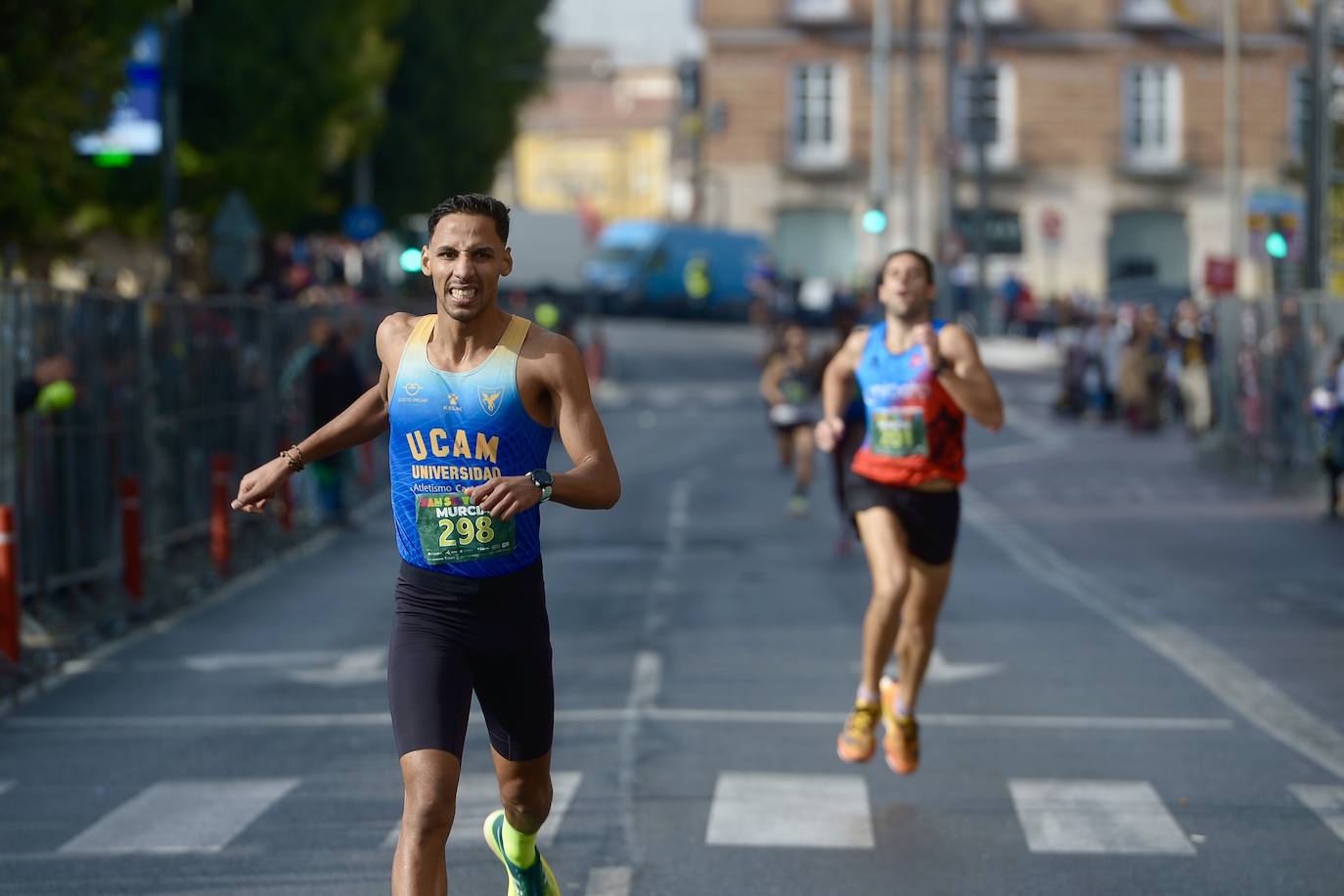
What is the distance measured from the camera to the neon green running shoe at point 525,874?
6.54 meters

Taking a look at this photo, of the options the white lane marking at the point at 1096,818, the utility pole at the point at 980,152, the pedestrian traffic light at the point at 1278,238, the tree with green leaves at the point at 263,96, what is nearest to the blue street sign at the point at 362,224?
the tree with green leaves at the point at 263,96

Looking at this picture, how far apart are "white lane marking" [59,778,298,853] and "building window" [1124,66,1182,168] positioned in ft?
213

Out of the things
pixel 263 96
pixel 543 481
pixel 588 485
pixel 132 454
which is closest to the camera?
pixel 543 481

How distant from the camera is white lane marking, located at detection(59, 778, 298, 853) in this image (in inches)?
337

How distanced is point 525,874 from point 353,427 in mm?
1193

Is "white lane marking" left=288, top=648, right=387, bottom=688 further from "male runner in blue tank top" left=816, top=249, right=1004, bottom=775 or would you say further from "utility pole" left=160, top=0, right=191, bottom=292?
"utility pole" left=160, top=0, right=191, bottom=292

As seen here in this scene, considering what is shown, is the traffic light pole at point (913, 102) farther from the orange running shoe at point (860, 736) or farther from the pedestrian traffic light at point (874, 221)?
the orange running shoe at point (860, 736)

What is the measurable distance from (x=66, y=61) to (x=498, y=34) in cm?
Answer: 3577

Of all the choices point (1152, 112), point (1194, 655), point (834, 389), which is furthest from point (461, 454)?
point (1152, 112)

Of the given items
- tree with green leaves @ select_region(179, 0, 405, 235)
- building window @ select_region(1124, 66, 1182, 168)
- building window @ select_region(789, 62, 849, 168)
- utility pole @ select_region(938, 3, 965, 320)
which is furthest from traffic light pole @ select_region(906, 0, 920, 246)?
building window @ select_region(1124, 66, 1182, 168)

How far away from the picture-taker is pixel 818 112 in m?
72.9

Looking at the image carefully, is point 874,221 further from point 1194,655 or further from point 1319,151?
point 1194,655

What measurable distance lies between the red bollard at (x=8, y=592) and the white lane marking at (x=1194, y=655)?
18.9 ft

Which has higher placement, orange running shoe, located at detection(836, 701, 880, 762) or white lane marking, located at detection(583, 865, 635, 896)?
orange running shoe, located at detection(836, 701, 880, 762)
